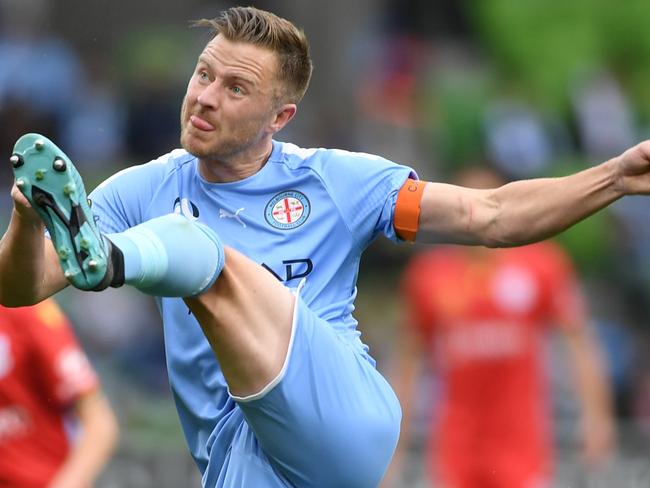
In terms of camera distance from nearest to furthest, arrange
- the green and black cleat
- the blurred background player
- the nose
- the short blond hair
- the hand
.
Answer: the green and black cleat, the hand, the nose, the short blond hair, the blurred background player

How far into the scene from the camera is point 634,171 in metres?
5.20

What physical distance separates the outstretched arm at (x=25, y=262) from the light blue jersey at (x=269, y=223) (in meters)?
0.45

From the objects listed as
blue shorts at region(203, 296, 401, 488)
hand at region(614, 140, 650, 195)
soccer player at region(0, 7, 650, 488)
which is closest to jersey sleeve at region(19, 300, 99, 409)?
soccer player at region(0, 7, 650, 488)

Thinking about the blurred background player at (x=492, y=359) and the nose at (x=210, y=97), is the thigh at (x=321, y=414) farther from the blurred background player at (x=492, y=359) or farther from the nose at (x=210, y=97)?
the blurred background player at (x=492, y=359)

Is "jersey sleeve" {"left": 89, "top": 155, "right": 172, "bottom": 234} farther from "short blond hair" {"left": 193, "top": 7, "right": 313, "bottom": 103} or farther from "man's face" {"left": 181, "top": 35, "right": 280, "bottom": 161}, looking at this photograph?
"short blond hair" {"left": 193, "top": 7, "right": 313, "bottom": 103}

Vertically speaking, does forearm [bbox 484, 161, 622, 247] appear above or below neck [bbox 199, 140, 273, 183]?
above

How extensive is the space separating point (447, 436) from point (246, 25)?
4.43m

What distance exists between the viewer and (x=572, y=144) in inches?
519

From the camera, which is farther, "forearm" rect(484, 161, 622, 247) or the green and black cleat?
"forearm" rect(484, 161, 622, 247)

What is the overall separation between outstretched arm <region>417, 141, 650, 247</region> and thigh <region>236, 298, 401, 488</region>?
1.77 ft

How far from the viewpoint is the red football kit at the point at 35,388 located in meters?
6.57

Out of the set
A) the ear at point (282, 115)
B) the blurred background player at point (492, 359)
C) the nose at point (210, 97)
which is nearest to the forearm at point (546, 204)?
the ear at point (282, 115)

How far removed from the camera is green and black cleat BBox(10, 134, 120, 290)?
4578mm

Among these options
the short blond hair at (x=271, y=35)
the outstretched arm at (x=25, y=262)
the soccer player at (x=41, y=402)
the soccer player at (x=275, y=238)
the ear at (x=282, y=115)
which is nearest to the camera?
the outstretched arm at (x=25, y=262)
